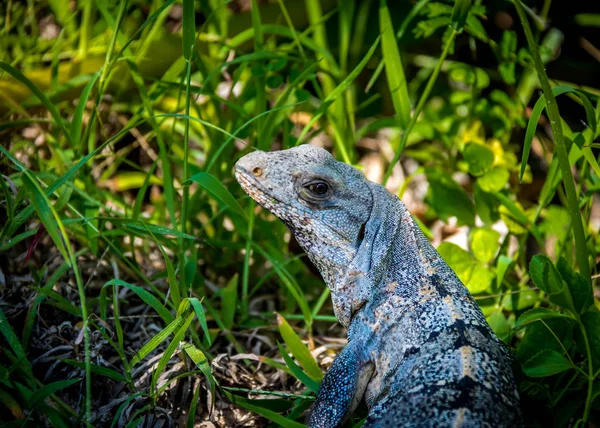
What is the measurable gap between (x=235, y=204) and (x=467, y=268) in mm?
1636

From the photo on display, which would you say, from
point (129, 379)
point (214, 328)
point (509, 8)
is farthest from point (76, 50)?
point (509, 8)

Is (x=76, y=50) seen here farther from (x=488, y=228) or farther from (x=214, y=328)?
(x=488, y=228)

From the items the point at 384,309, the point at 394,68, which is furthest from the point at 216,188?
the point at 394,68

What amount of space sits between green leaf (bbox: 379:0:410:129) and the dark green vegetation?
1 centimetres

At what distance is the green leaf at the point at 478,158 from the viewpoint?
177 inches

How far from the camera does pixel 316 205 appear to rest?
3.33 meters

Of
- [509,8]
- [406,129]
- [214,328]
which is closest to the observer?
[406,129]

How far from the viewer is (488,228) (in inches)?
170

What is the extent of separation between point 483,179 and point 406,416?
224 cm

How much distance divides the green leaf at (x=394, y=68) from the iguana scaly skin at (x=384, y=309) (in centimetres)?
79

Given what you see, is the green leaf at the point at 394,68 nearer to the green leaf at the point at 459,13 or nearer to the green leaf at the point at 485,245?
the green leaf at the point at 459,13

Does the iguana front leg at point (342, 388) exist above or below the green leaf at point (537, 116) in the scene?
below

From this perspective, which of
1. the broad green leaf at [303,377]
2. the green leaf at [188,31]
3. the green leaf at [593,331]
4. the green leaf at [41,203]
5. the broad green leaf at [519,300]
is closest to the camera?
the green leaf at [41,203]

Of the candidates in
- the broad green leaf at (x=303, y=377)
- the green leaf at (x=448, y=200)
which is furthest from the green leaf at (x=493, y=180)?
the broad green leaf at (x=303, y=377)
